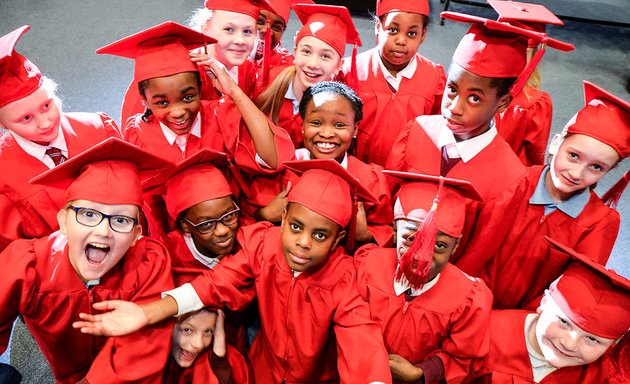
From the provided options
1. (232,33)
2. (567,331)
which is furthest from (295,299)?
(232,33)

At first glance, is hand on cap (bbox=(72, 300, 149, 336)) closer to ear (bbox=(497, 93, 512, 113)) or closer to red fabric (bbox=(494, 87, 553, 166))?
ear (bbox=(497, 93, 512, 113))

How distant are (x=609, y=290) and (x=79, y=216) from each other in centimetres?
174

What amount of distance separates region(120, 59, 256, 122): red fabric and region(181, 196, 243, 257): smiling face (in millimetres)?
Answer: 740

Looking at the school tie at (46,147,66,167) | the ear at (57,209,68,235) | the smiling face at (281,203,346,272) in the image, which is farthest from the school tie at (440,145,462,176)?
the school tie at (46,147,66,167)

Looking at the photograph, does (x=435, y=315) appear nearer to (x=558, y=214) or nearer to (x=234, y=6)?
(x=558, y=214)

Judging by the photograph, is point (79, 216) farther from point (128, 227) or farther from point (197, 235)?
point (197, 235)

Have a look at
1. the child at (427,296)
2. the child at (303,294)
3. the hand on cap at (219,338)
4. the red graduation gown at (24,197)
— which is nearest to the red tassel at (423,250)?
the child at (427,296)

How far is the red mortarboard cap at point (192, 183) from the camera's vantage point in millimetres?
1957

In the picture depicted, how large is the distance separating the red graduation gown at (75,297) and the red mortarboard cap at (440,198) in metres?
0.92

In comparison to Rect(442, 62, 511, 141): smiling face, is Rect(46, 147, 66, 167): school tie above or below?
below

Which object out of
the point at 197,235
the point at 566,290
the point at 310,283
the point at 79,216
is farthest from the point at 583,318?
the point at 79,216

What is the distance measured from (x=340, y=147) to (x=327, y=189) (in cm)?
49

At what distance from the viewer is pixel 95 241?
164cm

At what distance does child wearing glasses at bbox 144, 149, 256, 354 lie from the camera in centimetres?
196
